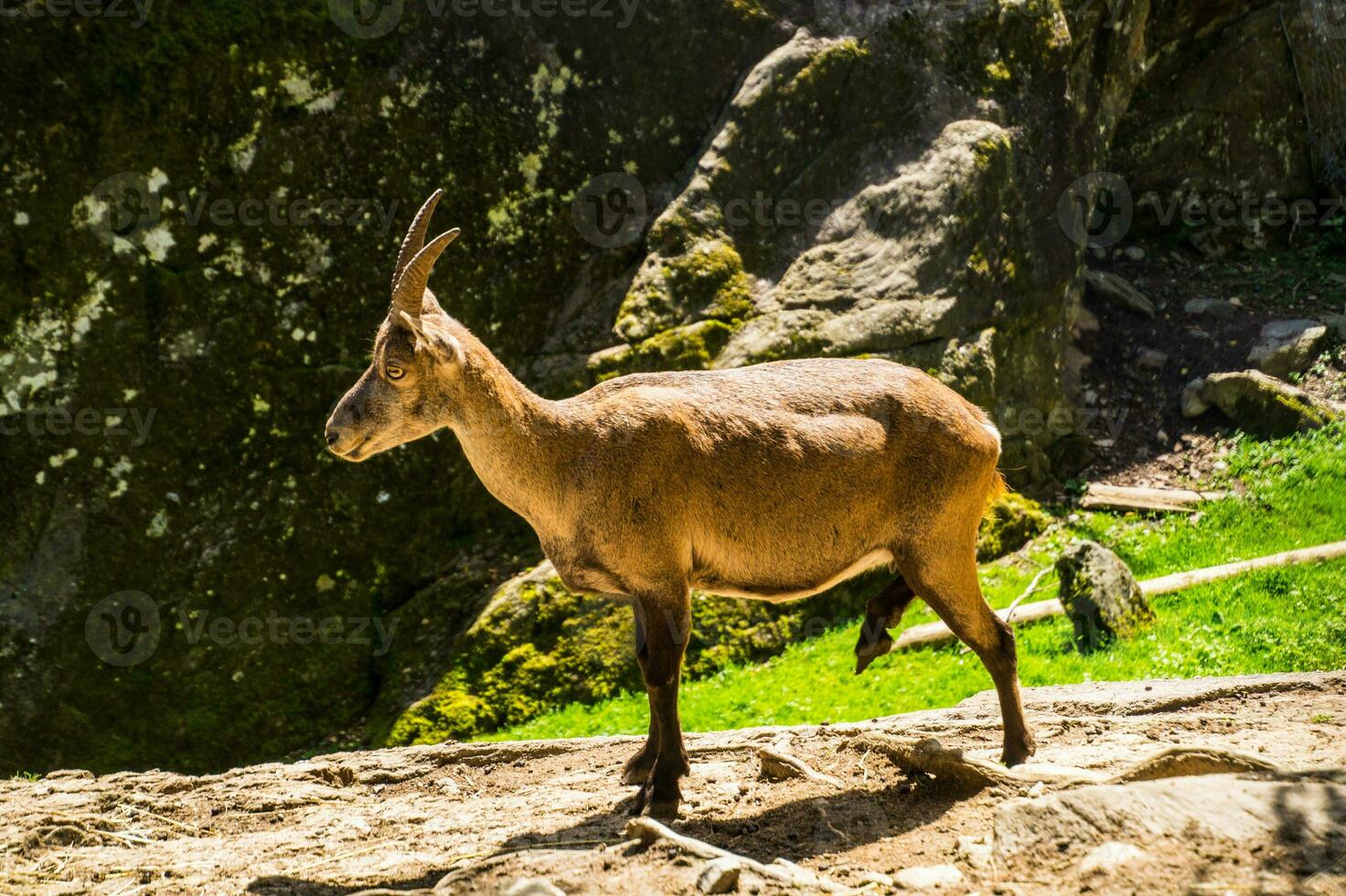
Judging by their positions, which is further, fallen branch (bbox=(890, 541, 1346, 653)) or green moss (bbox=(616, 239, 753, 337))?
green moss (bbox=(616, 239, 753, 337))

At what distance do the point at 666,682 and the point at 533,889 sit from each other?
1643 millimetres

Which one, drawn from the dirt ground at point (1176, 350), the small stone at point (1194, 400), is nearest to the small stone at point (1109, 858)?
the dirt ground at point (1176, 350)

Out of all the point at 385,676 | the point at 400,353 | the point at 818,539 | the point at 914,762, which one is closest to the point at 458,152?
the point at 385,676

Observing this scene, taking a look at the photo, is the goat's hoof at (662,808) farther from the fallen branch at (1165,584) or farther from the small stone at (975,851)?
the fallen branch at (1165,584)

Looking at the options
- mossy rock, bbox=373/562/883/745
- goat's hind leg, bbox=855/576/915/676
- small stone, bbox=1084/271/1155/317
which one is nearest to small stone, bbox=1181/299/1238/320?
small stone, bbox=1084/271/1155/317

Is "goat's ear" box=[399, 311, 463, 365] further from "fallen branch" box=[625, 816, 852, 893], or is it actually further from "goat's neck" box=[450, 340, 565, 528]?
"fallen branch" box=[625, 816, 852, 893]

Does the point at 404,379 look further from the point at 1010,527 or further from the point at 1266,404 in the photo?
the point at 1266,404

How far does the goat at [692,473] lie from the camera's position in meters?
6.24

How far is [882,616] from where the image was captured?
6902mm

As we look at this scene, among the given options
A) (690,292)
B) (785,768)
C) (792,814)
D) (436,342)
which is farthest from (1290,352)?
(436,342)

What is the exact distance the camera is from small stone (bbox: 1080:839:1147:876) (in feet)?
14.4

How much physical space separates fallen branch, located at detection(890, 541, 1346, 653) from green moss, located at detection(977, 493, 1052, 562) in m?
0.99

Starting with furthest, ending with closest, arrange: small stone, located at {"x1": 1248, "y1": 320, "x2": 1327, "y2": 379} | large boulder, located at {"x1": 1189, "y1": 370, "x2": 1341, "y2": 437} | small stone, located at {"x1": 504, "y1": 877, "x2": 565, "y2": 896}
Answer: small stone, located at {"x1": 1248, "y1": 320, "x2": 1327, "y2": 379}
large boulder, located at {"x1": 1189, "y1": 370, "x2": 1341, "y2": 437}
small stone, located at {"x1": 504, "y1": 877, "x2": 565, "y2": 896}

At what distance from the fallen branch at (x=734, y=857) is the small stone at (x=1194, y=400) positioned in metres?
8.91
